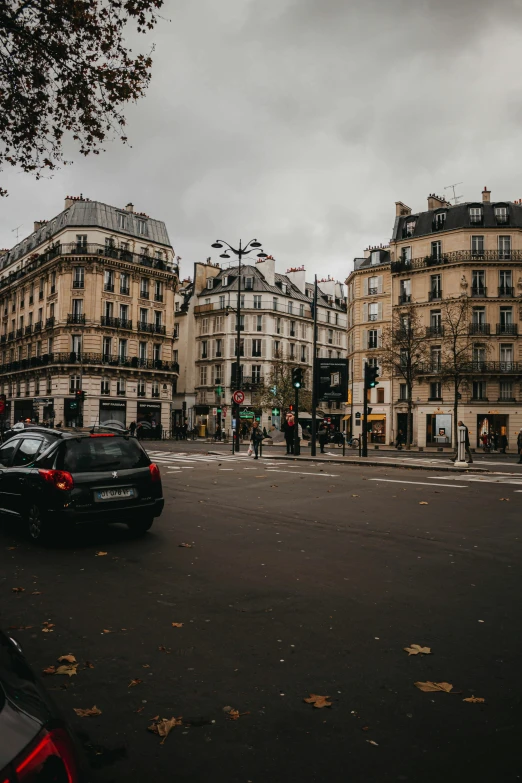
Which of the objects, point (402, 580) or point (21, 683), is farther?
point (402, 580)

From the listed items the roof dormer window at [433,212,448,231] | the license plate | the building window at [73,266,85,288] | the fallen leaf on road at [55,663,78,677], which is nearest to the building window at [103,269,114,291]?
the building window at [73,266,85,288]

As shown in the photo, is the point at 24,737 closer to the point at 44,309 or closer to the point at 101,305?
the point at 101,305

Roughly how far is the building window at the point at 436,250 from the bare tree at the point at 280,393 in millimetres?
19830

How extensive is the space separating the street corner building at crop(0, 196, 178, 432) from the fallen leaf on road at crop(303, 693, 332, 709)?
5044 cm

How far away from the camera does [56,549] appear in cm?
746

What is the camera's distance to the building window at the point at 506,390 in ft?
167

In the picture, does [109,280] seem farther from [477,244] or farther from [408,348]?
[477,244]

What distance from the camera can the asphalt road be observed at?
111 inches

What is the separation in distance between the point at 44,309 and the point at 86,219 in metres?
9.93

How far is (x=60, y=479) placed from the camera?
7488 mm

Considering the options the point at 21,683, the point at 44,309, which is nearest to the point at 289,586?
the point at 21,683

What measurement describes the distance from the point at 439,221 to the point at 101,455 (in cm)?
5368

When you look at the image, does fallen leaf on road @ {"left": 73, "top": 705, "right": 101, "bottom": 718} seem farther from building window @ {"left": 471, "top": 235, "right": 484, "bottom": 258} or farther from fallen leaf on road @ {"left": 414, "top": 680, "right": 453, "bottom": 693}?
building window @ {"left": 471, "top": 235, "right": 484, "bottom": 258}

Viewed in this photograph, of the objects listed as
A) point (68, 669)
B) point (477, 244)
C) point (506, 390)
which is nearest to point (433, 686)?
point (68, 669)
